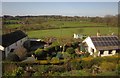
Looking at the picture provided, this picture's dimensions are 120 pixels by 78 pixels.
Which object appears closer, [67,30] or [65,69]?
[65,69]

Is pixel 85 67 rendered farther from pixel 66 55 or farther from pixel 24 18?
pixel 24 18

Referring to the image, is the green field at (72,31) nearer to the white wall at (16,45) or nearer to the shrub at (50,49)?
the white wall at (16,45)

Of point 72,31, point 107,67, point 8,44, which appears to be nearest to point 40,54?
point 8,44

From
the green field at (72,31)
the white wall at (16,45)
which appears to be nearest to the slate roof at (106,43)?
the white wall at (16,45)

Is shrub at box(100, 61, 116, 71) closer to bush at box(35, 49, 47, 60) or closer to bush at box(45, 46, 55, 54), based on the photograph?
bush at box(35, 49, 47, 60)

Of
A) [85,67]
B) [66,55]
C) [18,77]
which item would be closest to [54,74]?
[18,77]

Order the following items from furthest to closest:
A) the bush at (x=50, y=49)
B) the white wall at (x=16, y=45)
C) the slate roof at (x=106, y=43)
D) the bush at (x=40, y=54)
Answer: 1. the bush at (x=50, y=49)
2. the slate roof at (x=106, y=43)
3. the white wall at (x=16, y=45)
4. the bush at (x=40, y=54)

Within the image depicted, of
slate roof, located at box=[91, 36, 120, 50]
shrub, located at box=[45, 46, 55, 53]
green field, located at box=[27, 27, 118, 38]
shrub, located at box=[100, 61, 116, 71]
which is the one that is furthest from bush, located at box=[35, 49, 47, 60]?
green field, located at box=[27, 27, 118, 38]

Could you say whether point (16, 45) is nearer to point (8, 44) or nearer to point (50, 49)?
point (8, 44)
